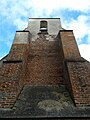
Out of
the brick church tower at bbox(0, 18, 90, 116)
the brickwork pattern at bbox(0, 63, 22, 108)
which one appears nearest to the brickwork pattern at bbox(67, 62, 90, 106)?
the brick church tower at bbox(0, 18, 90, 116)

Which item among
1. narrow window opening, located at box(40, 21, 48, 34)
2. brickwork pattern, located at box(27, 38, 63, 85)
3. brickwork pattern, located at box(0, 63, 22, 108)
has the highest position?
narrow window opening, located at box(40, 21, 48, 34)

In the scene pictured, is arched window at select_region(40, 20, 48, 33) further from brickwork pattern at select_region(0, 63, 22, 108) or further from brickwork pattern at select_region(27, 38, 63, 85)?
brickwork pattern at select_region(0, 63, 22, 108)

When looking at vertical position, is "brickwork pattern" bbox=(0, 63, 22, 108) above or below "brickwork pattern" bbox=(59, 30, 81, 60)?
below

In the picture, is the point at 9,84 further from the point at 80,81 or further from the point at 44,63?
the point at 44,63

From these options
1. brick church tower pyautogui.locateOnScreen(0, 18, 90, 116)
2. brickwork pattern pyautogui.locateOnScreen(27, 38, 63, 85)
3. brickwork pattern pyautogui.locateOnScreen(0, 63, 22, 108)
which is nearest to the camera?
brickwork pattern pyautogui.locateOnScreen(0, 63, 22, 108)

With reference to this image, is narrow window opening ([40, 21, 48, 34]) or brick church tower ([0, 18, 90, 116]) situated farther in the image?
narrow window opening ([40, 21, 48, 34])

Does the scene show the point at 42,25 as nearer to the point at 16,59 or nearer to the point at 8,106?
the point at 16,59

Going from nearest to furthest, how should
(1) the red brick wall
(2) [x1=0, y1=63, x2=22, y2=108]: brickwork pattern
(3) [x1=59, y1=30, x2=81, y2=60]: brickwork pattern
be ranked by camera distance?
(2) [x1=0, y1=63, x2=22, y2=108]: brickwork pattern → (1) the red brick wall → (3) [x1=59, y1=30, x2=81, y2=60]: brickwork pattern

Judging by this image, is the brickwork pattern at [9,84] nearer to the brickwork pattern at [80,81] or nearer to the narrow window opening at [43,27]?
the brickwork pattern at [80,81]

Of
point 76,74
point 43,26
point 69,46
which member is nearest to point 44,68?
point 69,46

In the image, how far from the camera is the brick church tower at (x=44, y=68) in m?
5.95

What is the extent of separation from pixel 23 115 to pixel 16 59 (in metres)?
2.64

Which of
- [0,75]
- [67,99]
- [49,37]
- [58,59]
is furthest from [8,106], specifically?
[49,37]

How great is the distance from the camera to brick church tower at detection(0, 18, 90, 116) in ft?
19.5
